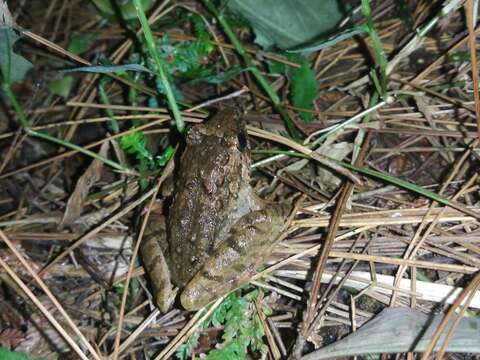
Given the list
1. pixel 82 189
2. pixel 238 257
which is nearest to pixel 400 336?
pixel 238 257

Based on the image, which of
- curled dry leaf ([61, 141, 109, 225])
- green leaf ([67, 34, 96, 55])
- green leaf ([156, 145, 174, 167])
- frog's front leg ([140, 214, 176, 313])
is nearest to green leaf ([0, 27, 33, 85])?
curled dry leaf ([61, 141, 109, 225])

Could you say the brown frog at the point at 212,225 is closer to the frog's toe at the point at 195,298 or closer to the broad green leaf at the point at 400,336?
the frog's toe at the point at 195,298

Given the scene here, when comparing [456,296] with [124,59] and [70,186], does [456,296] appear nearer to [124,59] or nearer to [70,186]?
[70,186]

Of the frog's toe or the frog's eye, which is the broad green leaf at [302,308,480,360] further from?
the frog's eye

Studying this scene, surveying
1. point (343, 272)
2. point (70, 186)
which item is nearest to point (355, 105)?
point (343, 272)

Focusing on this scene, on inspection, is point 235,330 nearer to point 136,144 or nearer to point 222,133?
point 222,133

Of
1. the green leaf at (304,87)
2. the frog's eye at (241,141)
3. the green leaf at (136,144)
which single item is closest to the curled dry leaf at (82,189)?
the green leaf at (136,144)
